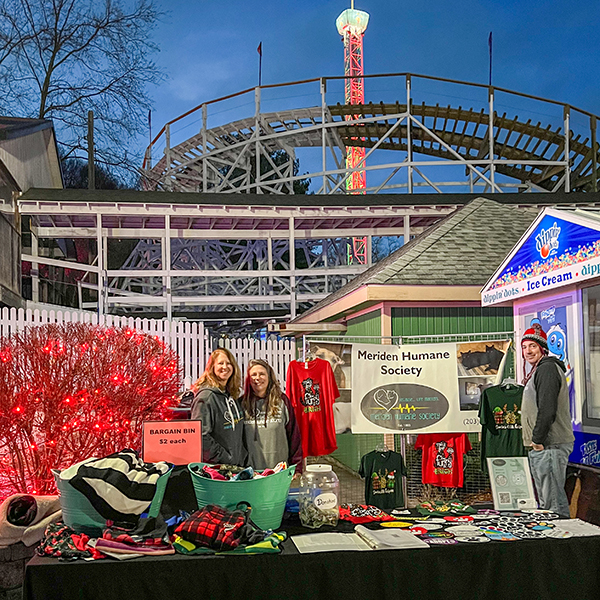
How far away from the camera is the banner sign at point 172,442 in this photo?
→ 4.05m

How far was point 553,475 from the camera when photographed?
5.41 metres

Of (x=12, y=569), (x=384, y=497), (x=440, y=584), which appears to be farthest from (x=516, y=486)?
(x=12, y=569)

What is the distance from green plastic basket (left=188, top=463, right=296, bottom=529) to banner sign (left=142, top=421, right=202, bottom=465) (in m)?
0.46

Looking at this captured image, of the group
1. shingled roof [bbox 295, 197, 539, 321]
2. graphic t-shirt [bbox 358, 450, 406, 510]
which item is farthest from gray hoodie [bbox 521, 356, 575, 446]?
shingled roof [bbox 295, 197, 539, 321]

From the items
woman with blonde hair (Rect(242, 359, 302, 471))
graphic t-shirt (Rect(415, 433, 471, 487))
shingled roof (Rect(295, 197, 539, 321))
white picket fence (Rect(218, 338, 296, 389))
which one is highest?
shingled roof (Rect(295, 197, 539, 321))

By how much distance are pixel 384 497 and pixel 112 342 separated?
3.30m

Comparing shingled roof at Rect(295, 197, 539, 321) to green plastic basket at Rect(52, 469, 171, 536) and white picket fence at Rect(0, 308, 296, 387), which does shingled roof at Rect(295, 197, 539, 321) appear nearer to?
white picket fence at Rect(0, 308, 296, 387)

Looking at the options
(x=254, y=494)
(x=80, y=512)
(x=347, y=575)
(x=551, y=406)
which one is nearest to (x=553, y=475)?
(x=551, y=406)

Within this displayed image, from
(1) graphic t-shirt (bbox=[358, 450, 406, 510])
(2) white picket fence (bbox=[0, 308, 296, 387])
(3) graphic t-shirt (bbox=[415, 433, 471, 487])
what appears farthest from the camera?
(2) white picket fence (bbox=[0, 308, 296, 387])

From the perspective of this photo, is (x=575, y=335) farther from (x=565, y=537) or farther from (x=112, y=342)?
(x=112, y=342)

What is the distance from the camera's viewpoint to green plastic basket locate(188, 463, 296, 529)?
3.56 m

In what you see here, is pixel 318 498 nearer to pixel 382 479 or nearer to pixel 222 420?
pixel 222 420

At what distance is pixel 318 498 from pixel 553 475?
248 centimetres

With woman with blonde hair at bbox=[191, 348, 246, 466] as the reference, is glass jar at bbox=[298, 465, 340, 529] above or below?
below
